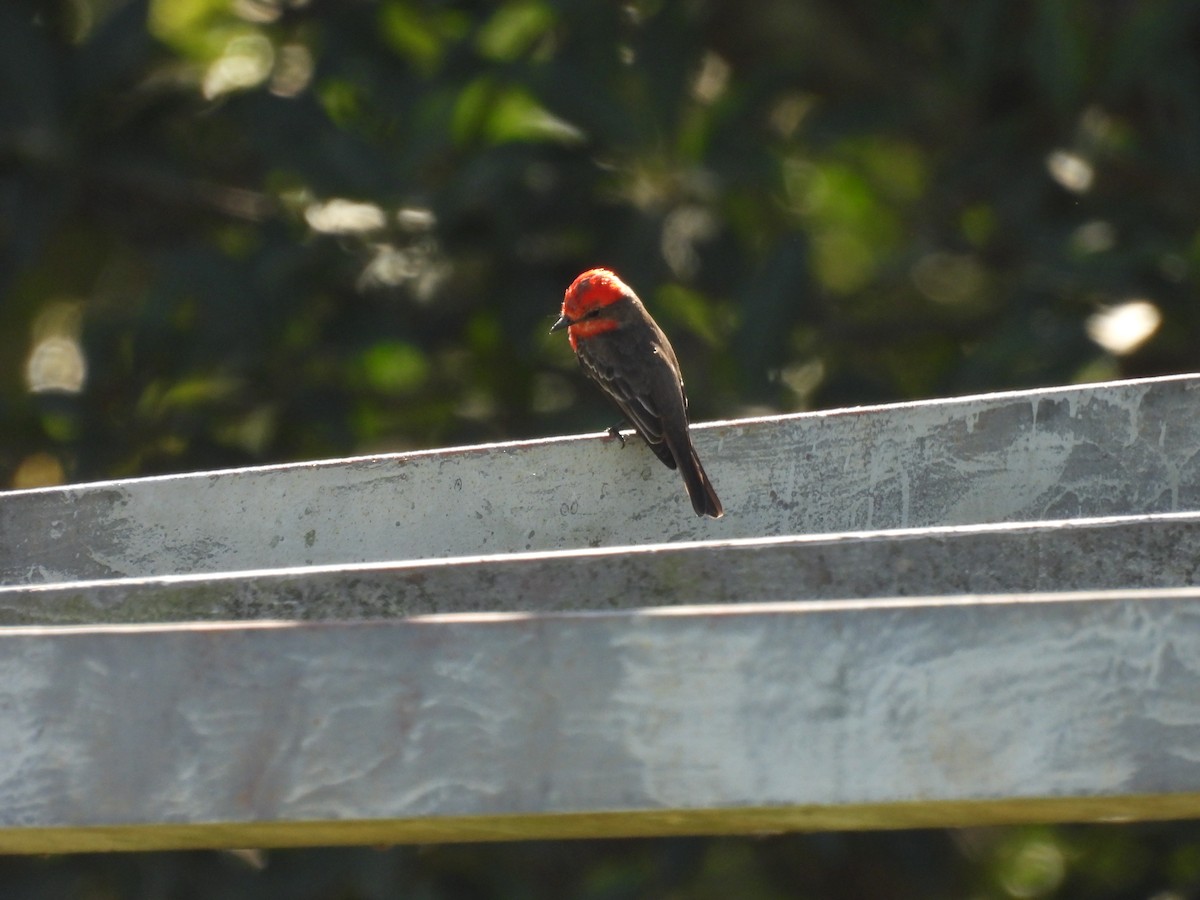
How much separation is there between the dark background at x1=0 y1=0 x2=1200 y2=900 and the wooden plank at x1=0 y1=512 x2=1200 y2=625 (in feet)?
11.6

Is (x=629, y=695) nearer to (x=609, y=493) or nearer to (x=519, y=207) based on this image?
(x=609, y=493)

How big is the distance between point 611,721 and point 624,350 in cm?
372

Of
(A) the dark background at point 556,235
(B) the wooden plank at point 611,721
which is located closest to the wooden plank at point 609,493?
(B) the wooden plank at point 611,721

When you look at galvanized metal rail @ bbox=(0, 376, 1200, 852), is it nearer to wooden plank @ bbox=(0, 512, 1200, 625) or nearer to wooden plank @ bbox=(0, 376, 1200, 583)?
wooden plank @ bbox=(0, 512, 1200, 625)

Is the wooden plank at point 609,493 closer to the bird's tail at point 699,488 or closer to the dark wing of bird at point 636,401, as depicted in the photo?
the bird's tail at point 699,488

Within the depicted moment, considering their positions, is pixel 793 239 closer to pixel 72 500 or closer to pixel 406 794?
pixel 72 500

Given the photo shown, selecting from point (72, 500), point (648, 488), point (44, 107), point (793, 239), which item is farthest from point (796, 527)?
point (44, 107)

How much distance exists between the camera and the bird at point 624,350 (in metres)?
4.95

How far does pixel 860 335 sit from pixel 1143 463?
3.93m

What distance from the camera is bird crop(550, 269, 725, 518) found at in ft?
16.2

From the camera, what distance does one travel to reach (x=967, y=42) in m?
6.01

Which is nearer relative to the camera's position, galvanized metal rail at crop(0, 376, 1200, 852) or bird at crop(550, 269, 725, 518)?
galvanized metal rail at crop(0, 376, 1200, 852)

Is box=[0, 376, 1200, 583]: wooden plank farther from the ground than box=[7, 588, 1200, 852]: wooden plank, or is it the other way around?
box=[0, 376, 1200, 583]: wooden plank

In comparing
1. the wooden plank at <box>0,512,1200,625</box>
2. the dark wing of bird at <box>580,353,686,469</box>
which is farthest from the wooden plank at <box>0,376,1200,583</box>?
the wooden plank at <box>0,512,1200,625</box>
